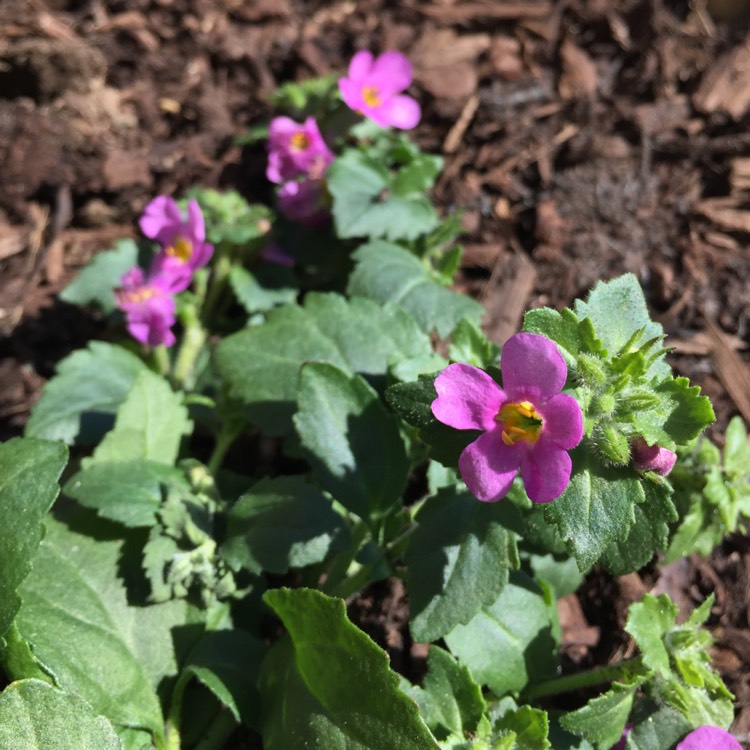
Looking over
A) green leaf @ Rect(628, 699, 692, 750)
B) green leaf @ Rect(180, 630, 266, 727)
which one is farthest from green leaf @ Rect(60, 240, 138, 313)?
Result: green leaf @ Rect(628, 699, 692, 750)

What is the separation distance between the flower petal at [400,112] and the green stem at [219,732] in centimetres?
209

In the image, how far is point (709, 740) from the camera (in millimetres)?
1984

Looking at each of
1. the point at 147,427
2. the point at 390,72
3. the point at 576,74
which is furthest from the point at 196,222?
the point at 576,74

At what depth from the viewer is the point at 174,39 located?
3.70 m

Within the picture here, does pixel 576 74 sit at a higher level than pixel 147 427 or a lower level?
higher

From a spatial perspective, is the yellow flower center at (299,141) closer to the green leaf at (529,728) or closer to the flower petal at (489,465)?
the flower petal at (489,465)

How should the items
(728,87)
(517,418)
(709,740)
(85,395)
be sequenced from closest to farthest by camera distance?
1. (517,418)
2. (709,740)
3. (85,395)
4. (728,87)

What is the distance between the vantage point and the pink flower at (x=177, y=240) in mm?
2717

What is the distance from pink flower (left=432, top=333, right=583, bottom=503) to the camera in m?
1.63

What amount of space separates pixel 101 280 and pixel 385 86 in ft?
4.28

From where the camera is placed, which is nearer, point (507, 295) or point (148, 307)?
point (148, 307)

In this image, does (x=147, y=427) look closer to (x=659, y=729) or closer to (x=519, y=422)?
(x=519, y=422)

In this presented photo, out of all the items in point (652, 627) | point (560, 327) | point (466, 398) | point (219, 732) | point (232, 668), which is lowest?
point (219, 732)

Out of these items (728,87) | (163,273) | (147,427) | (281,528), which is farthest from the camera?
(728,87)
